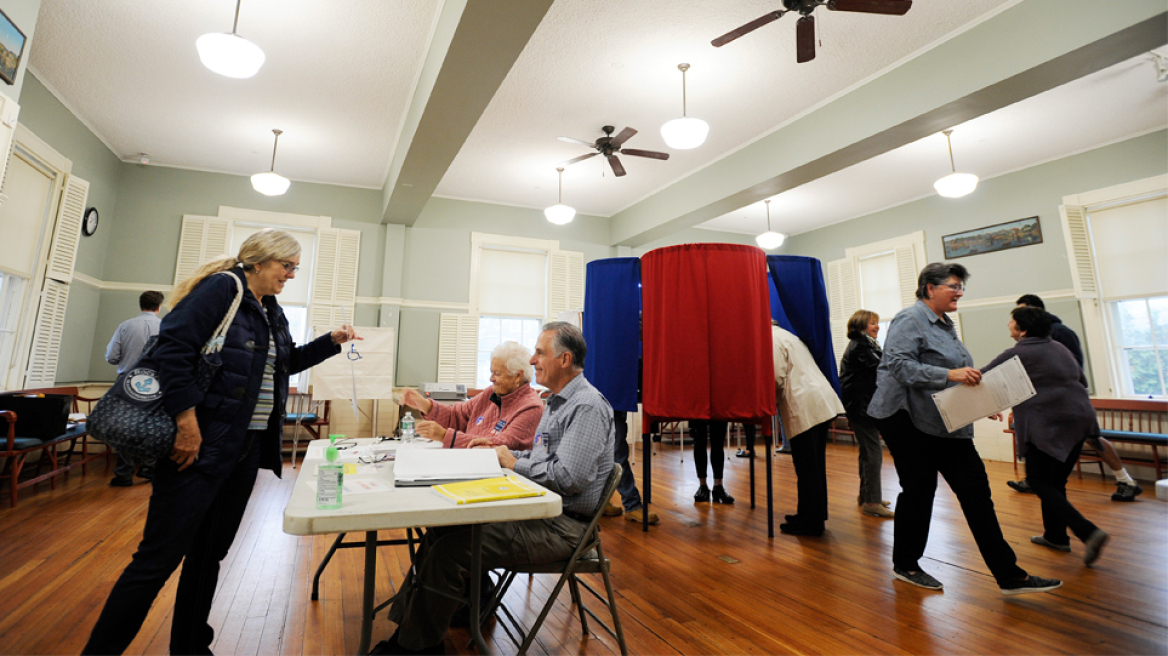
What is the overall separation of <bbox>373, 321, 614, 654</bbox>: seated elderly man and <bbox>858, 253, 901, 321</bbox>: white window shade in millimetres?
7600

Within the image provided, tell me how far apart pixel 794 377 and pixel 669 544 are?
4.51 feet

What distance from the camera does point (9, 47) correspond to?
303 centimetres

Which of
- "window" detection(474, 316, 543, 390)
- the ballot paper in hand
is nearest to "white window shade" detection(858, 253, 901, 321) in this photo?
"window" detection(474, 316, 543, 390)

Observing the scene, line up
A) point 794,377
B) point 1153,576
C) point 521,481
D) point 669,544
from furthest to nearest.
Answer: point 794,377 → point 669,544 → point 1153,576 → point 521,481

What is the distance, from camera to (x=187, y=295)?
1.66 m

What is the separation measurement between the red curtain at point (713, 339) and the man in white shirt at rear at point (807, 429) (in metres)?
0.29

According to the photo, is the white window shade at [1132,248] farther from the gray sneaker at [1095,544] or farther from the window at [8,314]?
the window at [8,314]

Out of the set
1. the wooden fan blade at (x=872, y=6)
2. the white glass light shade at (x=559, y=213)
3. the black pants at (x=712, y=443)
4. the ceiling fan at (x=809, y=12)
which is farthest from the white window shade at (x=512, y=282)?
the wooden fan blade at (x=872, y=6)

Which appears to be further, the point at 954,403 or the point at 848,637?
the point at 954,403

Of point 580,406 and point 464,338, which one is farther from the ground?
point 464,338

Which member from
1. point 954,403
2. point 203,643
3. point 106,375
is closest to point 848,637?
point 954,403

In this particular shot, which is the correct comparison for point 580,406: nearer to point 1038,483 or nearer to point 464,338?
point 1038,483

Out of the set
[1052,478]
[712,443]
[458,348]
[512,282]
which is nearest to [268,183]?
[458,348]

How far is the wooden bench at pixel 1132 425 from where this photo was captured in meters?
5.18
